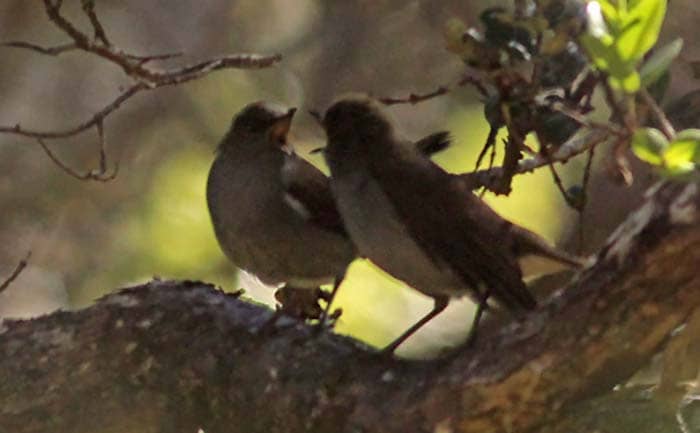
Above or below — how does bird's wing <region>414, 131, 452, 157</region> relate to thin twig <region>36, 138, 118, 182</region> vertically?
below

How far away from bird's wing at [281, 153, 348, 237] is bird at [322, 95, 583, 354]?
0.67 feet

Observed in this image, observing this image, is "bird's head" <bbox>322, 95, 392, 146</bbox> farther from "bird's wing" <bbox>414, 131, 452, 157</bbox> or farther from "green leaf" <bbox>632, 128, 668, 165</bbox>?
"green leaf" <bbox>632, 128, 668, 165</bbox>

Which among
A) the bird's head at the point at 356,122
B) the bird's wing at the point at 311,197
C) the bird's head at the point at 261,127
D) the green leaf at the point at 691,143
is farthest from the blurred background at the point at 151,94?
the green leaf at the point at 691,143

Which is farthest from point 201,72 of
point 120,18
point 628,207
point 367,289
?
point 120,18

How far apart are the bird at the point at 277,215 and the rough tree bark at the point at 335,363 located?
17 cm

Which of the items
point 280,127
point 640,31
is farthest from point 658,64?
point 280,127

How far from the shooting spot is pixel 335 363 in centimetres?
185

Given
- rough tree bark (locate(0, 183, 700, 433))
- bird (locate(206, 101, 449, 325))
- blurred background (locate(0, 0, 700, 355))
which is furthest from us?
blurred background (locate(0, 0, 700, 355))

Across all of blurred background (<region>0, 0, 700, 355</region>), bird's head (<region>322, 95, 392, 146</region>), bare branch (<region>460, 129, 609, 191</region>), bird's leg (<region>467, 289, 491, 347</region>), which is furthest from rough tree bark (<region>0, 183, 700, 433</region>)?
blurred background (<region>0, 0, 700, 355</region>)

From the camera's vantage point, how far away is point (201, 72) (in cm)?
198

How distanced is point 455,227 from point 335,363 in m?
0.27

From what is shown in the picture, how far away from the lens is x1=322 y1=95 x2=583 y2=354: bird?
1822 millimetres

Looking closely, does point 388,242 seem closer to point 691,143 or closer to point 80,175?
point 80,175

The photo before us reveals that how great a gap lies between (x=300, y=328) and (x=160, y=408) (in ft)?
0.86
